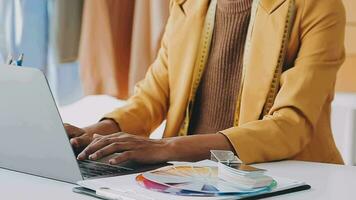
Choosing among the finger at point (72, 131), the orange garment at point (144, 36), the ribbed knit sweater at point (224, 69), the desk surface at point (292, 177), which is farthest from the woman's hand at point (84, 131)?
the orange garment at point (144, 36)

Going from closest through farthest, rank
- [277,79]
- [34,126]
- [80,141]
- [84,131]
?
[34,126]
[80,141]
[84,131]
[277,79]

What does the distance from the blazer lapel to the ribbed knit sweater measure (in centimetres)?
7

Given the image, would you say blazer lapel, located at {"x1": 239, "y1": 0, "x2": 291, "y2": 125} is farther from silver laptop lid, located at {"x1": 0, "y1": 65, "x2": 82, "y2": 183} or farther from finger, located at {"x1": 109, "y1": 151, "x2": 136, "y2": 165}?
silver laptop lid, located at {"x1": 0, "y1": 65, "x2": 82, "y2": 183}

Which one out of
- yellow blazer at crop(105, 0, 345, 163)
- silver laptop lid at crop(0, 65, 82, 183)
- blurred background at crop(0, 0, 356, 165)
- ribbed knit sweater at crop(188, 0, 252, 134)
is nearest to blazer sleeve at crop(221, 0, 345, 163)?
yellow blazer at crop(105, 0, 345, 163)

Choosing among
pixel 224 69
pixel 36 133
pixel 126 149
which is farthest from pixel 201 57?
pixel 36 133

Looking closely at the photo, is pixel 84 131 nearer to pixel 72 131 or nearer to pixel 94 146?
pixel 72 131

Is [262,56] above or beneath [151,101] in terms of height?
above

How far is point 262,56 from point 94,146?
515 millimetres

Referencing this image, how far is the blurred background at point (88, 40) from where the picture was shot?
2.17 m

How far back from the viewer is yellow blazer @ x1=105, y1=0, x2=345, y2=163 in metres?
1.30

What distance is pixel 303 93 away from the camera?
4.44 feet

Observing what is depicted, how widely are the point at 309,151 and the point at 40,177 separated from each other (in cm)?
66

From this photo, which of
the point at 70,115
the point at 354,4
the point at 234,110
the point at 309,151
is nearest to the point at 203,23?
the point at 234,110

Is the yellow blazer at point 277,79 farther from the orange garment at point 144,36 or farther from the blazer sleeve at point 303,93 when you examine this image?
the orange garment at point 144,36
